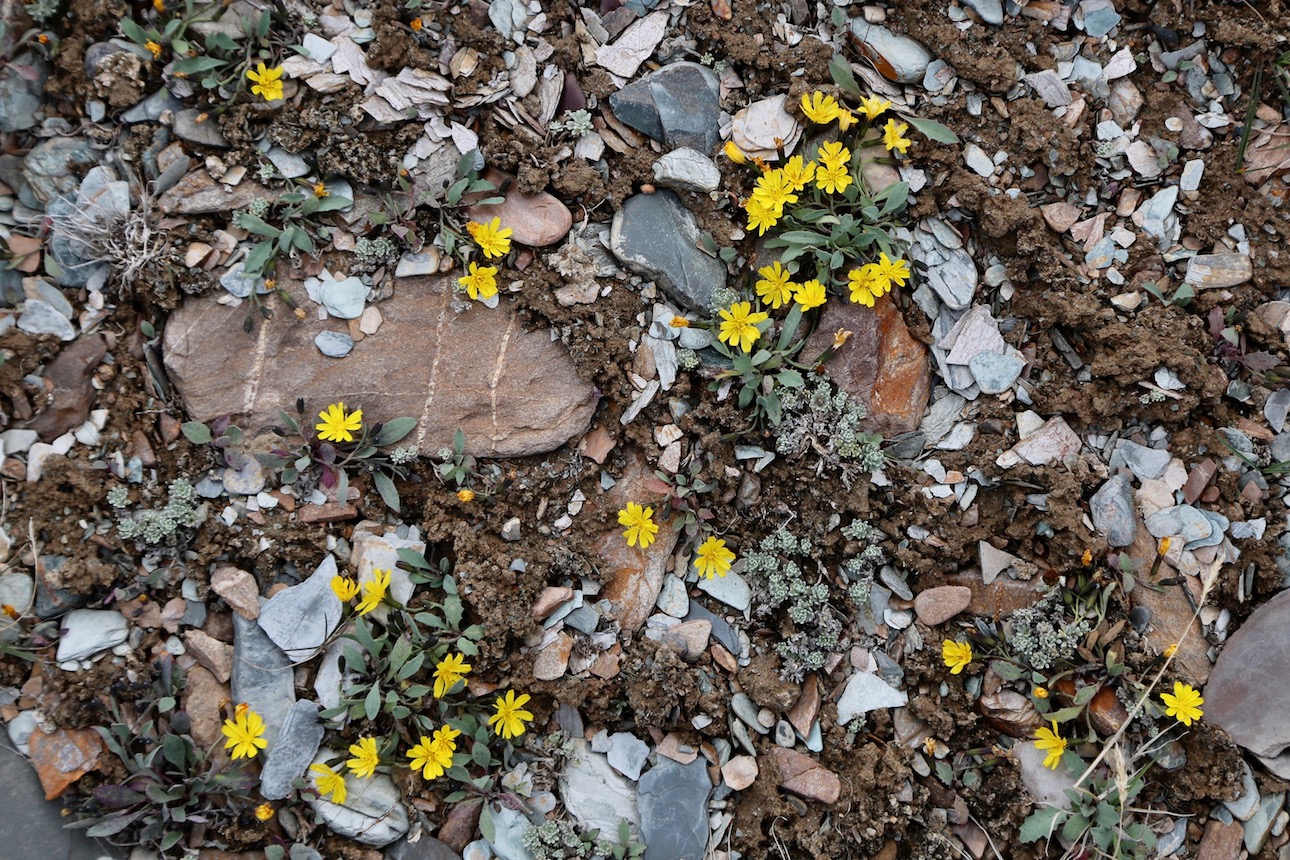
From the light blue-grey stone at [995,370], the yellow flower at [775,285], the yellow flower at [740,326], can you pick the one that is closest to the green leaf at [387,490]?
the yellow flower at [740,326]

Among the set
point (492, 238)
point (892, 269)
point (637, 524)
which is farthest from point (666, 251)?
point (637, 524)

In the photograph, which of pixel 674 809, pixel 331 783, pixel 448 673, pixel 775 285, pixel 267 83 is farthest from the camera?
pixel 775 285

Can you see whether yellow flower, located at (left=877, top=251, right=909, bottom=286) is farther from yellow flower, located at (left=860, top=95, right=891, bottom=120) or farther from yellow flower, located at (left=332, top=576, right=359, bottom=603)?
yellow flower, located at (left=332, top=576, right=359, bottom=603)

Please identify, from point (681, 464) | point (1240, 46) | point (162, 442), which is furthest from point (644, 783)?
point (1240, 46)

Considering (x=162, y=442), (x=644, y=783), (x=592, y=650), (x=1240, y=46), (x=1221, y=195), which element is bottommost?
(x=644, y=783)

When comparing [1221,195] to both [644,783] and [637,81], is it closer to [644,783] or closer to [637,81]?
[637,81]

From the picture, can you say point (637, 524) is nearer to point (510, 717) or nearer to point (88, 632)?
point (510, 717)
